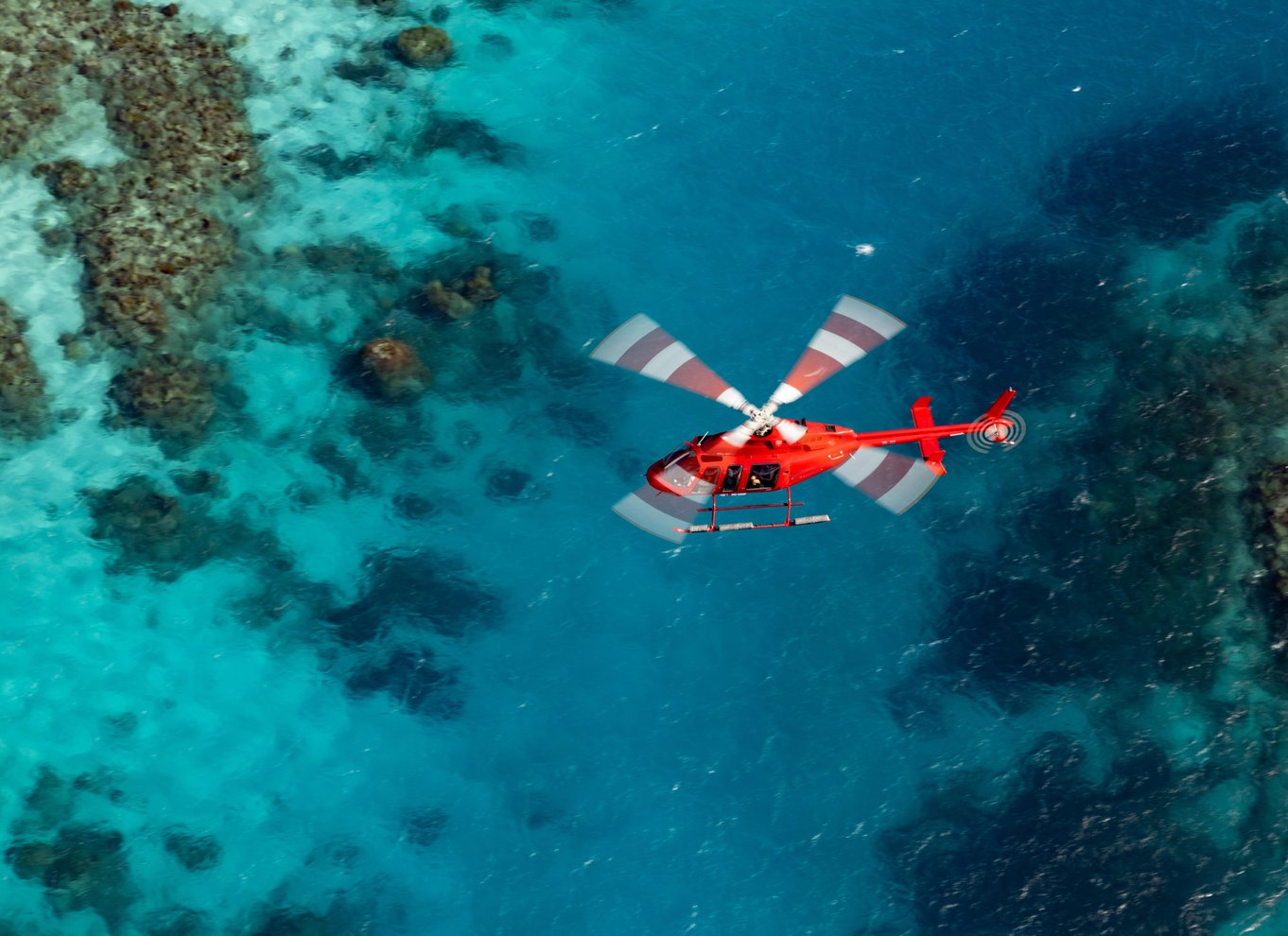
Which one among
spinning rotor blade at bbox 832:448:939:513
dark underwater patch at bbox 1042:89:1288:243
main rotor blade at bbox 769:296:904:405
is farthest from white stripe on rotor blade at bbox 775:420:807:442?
dark underwater patch at bbox 1042:89:1288:243

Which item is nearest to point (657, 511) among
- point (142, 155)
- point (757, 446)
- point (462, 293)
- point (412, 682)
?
point (757, 446)

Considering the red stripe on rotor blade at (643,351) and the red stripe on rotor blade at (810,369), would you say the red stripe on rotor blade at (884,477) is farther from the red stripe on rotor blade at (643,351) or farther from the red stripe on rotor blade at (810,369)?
the red stripe on rotor blade at (643,351)

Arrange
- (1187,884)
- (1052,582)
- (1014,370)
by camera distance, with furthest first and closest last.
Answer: (1014,370), (1052,582), (1187,884)

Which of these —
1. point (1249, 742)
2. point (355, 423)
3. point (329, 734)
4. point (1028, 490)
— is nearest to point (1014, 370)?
point (1028, 490)

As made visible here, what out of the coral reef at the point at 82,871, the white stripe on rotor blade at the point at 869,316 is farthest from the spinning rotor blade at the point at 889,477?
the coral reef at the point at 82,871

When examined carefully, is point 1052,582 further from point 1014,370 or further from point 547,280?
point 547,280

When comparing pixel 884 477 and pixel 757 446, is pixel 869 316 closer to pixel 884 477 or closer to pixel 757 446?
pixel 884 477

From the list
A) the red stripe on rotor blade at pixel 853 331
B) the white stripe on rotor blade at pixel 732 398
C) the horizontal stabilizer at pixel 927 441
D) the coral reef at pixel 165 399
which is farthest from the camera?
the coral reef at pixel 165 399
